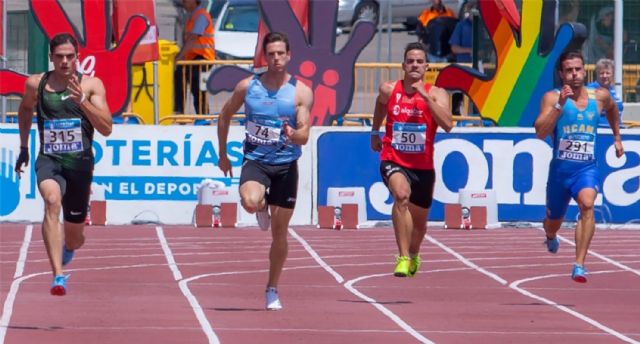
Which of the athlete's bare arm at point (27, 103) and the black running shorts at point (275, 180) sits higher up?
the athlete's bare arm at point (27, 103)

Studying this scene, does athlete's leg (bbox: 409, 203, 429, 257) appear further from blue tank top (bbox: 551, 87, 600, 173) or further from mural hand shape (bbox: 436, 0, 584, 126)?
mural hand shape (bbox: 436, 0, 584, 126)

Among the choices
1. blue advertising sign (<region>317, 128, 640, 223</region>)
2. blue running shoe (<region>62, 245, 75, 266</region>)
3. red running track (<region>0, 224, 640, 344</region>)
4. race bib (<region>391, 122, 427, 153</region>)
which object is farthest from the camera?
blue advertising sign (<region>317, 128, 640, 223</region>)

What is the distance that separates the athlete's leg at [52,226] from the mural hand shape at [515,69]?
9558 mm

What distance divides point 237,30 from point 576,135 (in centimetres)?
1678

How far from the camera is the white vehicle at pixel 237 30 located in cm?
2858

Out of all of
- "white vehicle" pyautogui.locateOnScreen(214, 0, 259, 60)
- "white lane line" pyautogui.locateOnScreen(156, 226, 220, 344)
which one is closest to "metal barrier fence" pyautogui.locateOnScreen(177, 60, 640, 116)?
"white lane line" pyautogui.locateOnScreen(156, 226, 220, 344)

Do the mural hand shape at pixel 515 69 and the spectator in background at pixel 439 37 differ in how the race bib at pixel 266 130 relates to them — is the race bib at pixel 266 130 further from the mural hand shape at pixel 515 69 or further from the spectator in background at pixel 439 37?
the spectator in background at pixel 439 37

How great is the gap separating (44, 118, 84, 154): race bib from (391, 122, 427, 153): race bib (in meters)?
2.81

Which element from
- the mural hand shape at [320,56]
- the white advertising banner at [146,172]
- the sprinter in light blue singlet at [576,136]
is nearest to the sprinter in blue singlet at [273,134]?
the sprinter in light blue singlet at [576,136]

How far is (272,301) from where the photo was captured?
12.0 m

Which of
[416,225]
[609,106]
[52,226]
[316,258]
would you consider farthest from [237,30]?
[52,226]

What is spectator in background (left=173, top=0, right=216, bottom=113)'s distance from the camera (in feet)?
71.7

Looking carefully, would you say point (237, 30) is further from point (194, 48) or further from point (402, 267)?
point (402, 267)

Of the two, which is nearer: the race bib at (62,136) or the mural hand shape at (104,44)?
the race bib at (62,136)
